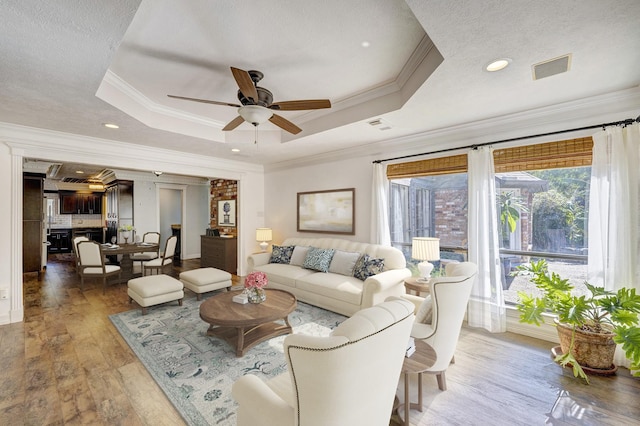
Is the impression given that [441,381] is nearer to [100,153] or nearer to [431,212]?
[431,212]

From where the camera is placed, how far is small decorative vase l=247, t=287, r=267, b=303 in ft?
10.1

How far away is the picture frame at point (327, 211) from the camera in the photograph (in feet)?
16.0

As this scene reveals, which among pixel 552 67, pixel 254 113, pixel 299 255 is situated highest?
pixel 552 67

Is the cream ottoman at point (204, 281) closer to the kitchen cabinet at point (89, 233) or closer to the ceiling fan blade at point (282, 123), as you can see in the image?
the ceiling fan blade at point (282, 123)

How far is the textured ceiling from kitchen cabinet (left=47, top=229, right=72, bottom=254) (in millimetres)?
8249

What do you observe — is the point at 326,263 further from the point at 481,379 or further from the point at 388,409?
the point at 388,409

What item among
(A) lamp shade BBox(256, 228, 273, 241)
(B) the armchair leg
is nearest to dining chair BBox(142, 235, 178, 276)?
(A) lamp shade BBox(256, 228, 273, 241)

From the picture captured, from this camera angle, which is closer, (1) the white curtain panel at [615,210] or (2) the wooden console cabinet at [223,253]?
(1) the white curtain panel at [615,210]

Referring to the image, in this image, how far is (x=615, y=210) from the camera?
8.38 ft

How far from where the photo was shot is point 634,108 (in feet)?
8.38

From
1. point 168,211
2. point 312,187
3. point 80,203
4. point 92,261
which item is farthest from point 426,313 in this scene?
point 80,203

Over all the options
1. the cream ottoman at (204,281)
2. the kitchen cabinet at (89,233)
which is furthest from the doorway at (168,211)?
the cream ottoman at (204,281)

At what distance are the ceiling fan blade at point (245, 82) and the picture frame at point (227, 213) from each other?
467 cm

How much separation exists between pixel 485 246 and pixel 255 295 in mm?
2821
